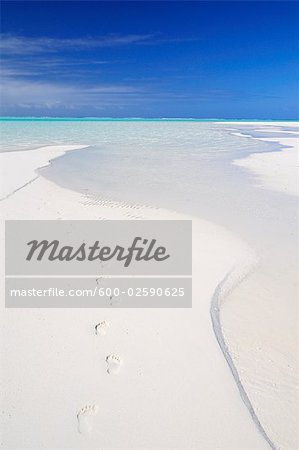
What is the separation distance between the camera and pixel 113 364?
348 cm

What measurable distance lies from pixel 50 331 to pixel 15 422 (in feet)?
3.70

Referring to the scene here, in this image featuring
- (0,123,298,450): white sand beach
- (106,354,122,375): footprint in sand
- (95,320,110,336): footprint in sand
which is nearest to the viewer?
(0,123,298,450): white sand beach

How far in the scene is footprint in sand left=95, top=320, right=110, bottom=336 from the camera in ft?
13.0

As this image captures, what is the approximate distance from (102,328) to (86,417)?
1153 mm

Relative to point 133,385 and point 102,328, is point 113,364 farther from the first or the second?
point 102,328

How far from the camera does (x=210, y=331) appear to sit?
4066 mm

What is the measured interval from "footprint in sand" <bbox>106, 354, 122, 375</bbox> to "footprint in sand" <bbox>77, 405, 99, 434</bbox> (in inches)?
16.0

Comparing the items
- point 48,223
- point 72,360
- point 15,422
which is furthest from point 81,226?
point 15,422

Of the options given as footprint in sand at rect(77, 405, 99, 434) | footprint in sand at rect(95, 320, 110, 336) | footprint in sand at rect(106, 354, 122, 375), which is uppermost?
footprint in sand at rect(95, 320, 110, 336)

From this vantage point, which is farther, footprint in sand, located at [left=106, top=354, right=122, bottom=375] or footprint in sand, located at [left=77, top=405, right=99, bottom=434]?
footprint in sand, located at [left=106, top=354, right=122, bottom=375]

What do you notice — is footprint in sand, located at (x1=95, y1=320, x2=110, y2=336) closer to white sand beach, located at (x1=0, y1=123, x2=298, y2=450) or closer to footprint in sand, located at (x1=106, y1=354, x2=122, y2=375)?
white sand beach, located at (x1=0, y1=123, x2=298, y2=450)

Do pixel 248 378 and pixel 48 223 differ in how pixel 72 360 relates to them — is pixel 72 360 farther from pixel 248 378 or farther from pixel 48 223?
pixel 48 223

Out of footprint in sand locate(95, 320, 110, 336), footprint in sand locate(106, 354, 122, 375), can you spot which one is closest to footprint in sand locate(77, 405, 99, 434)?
footprint in sand locate(106, 354, 122, 375)

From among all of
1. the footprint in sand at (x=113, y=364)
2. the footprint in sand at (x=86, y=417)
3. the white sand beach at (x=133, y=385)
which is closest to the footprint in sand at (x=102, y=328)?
the white sand beach at (x=133, y=385)
